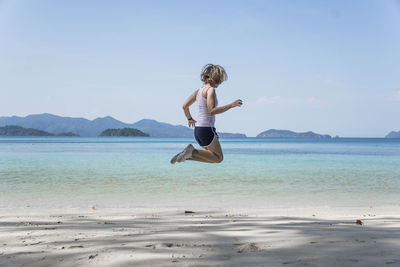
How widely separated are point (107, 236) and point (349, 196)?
9613mm

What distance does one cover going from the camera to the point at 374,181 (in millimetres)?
16188

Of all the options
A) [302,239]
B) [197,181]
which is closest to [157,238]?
[302,239]

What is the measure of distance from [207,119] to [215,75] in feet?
2.15

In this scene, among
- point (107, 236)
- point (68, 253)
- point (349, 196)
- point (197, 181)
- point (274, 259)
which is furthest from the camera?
point (197, 181)

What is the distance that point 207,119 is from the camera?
5.56 metres

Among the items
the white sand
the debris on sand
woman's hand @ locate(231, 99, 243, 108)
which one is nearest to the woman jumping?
woman's hand @ locate(231, 99, 243, 108)

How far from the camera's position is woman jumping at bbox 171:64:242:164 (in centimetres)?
546

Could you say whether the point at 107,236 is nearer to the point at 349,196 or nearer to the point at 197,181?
the point at 349,196

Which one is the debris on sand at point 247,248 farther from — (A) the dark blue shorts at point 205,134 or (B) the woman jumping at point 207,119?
(A) the dark blue shorts at point 205,134

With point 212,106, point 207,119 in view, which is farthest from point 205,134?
point 212,106

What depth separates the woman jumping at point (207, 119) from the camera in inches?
215

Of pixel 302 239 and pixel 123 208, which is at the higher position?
pixel 302 239

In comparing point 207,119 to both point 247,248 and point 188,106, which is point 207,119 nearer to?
point 188,106

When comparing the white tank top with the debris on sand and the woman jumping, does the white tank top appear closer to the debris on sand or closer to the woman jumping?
the woman jumping
